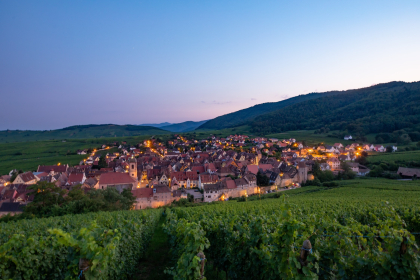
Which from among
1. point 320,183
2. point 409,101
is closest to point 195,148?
point 320,183

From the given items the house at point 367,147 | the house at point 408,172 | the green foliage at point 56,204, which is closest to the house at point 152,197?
the green foliage at point 56,204

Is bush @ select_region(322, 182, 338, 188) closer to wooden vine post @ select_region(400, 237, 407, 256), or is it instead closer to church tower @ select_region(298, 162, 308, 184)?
church tower @ select_region(298, 162, 308, 184)

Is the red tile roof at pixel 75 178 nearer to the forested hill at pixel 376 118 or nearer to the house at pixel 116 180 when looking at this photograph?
the house at pixel 116 180

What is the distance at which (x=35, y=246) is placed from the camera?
23.1 ft

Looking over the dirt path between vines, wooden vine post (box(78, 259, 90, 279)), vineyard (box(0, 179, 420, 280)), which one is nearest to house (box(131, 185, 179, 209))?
the dirt path between vines

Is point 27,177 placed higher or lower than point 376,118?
lower

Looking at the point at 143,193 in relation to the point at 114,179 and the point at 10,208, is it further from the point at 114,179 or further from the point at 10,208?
the point at 10,208

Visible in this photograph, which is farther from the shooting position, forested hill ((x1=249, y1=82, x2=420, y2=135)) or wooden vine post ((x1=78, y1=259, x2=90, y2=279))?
forested hill ((x1=249, y1=82, x2=420, y2=135))

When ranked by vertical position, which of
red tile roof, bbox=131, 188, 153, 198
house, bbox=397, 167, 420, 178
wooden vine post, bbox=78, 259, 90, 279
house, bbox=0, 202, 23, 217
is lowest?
house, bbox=397, 167, 420, 178

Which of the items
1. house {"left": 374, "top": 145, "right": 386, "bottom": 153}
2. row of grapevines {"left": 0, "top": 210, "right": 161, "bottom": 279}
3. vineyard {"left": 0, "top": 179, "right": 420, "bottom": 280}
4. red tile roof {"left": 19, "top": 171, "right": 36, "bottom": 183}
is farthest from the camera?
house {"left": 374, "top": 145, "right": 386, "bottom": 153}

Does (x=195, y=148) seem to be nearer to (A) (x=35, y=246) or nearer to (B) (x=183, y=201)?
(B) (x=183, y=201)

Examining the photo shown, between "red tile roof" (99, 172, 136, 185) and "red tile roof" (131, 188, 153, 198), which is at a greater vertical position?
"red tile roof" (99, 172, 136, 185)

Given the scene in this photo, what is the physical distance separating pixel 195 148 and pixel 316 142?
72126 mm

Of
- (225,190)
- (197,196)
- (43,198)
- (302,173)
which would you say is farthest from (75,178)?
(302,173)
